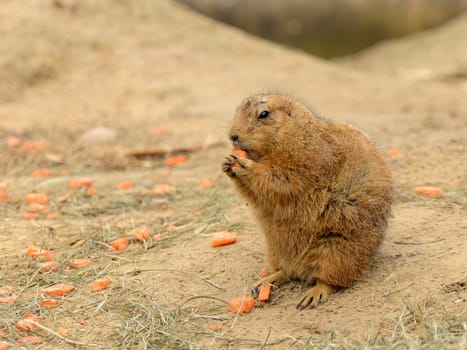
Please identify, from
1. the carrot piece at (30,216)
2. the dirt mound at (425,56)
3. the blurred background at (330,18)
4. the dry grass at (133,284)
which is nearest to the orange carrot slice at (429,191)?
the dry grass at (133,284)

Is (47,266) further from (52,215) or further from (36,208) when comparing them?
(36,208)

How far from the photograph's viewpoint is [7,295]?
431 centimetres

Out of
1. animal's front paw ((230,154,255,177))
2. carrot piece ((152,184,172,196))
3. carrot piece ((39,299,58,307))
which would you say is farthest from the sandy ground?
animal's front paw ((230,154,255,177))

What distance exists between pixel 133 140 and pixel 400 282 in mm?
4786

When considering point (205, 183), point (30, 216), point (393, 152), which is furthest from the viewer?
point (393, 152)

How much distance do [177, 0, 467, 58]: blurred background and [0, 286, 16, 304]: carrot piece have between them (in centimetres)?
1003

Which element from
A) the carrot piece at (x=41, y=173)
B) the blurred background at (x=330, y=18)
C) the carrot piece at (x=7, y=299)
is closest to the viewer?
the carrot piece at (x=7, y=299)

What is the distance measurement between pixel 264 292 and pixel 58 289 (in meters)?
1.18

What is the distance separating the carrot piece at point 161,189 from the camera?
6.16 metres

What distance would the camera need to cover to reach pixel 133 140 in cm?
829

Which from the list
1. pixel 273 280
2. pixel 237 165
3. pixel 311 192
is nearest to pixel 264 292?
pixel 273 280

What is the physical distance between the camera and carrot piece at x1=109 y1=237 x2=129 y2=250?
4965mm

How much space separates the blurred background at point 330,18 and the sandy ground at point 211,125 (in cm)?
35

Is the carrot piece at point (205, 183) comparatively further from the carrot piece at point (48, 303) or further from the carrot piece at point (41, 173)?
the carrot piece at point (48, 303)
